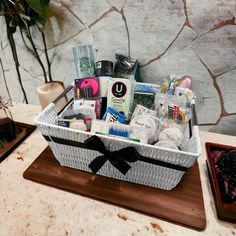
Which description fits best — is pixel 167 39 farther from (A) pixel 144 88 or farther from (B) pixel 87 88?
(B) pixel 87 88

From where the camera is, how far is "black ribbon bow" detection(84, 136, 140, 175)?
0.47 metres

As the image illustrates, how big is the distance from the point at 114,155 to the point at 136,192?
132mm

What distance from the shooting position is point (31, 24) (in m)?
0.73

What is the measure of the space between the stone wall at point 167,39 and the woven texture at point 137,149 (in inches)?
11.1

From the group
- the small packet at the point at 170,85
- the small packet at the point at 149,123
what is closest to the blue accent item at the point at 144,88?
the small packet at the point at 170,85

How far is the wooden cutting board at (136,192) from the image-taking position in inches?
19.7

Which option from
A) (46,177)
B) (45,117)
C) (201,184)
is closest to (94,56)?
(45,117)

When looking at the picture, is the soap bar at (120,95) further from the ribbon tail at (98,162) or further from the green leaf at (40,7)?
the green leaf at (40,7)

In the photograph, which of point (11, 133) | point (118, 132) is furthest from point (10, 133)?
point (118, 132)

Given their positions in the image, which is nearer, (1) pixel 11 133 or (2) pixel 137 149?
(2) pixel 137 149

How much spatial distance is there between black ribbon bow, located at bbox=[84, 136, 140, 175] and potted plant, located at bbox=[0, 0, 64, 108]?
39 cm

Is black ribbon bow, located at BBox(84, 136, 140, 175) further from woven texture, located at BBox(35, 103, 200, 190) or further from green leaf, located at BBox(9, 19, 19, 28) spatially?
green leaf, located at BBox(9, 19, 19, 28)

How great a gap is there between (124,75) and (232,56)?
33 cm

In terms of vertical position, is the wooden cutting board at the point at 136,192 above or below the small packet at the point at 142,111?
below
